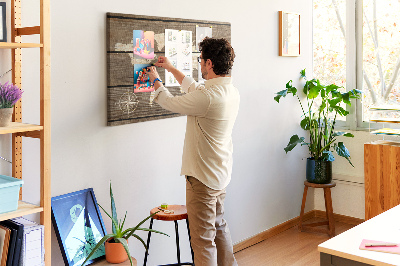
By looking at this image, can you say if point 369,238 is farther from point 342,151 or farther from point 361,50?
point 361,50

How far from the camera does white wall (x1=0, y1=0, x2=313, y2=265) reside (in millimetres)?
3078

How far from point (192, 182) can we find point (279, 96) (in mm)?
1786

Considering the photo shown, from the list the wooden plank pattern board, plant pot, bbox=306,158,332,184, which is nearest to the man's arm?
plant pot, bbox=306,158,332,184

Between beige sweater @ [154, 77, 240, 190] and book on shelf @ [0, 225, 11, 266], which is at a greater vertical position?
beige sweater @ [154, 77, 240, 190]

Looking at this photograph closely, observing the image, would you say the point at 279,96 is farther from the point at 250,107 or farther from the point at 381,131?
the point at 381,131

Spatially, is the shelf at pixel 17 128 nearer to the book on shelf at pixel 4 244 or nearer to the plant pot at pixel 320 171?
the book on shelf at pixel 4 244

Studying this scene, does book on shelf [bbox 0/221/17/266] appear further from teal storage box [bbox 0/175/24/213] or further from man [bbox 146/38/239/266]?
man [bbox 146/38/239/266]

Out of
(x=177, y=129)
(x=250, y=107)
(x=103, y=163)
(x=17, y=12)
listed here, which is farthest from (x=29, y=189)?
(x=250, y=107)

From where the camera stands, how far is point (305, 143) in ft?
16.6

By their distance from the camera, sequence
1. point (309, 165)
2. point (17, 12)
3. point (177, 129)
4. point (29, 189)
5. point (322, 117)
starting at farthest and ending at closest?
point (322, 117) < point (309, 165) < point (177, 129) < point (29, 189) < point (17, 12)

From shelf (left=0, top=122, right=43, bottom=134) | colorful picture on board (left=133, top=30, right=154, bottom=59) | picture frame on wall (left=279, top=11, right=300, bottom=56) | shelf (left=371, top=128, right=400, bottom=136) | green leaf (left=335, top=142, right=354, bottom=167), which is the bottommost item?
green leaf (left=335, top=142, right=354, bottom=167)

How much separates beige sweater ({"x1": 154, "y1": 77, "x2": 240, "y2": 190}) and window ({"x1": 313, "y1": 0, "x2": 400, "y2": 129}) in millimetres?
2429

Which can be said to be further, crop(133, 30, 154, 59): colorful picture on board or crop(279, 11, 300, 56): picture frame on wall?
crop(279, 11, 300, 56): picture frame on wall

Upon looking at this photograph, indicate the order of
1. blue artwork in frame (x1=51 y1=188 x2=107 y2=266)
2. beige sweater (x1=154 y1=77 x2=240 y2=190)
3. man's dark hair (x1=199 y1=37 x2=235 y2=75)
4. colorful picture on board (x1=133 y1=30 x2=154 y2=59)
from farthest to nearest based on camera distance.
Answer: colorful picture on board (x1=133 y1=30 x2=154 y2=59)
man's dark hair (x1=199 y1=37 x2=235 y2=75)
beige sweater (x1=154 y1=77 x2=240 y2=190)
blue artwork in frame (x1=51 y1=188 x2=107 y2=266)
